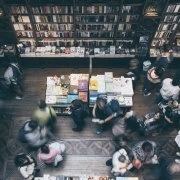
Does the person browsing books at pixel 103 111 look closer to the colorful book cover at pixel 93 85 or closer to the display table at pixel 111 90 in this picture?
the display table at pixel 111 90

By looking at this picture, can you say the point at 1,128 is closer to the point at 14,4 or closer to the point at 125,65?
the point at 14,4

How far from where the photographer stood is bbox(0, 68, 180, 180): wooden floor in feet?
27.4

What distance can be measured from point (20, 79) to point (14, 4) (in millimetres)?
2859

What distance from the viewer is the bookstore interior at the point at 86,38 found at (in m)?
8.74

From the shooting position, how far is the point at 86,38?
32.4ft

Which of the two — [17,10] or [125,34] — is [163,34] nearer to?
[125,34]

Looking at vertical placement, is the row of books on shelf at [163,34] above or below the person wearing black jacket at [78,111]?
above

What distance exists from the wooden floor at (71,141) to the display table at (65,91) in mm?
658

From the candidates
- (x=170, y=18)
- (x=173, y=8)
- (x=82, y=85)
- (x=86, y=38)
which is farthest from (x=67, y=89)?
(x=173, y=8)

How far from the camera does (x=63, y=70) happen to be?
1045 centimetres

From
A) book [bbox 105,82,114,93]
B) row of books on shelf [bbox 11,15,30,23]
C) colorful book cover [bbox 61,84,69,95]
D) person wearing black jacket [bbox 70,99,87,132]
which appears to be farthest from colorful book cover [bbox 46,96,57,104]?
row of books on shelf [bbox 11,15,30,23]

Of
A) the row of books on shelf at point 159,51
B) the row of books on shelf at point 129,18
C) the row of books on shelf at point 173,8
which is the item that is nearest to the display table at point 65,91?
the row of books on shelf at point 129,18

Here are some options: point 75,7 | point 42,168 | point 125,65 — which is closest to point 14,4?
point 75,7

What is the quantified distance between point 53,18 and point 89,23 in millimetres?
1228
